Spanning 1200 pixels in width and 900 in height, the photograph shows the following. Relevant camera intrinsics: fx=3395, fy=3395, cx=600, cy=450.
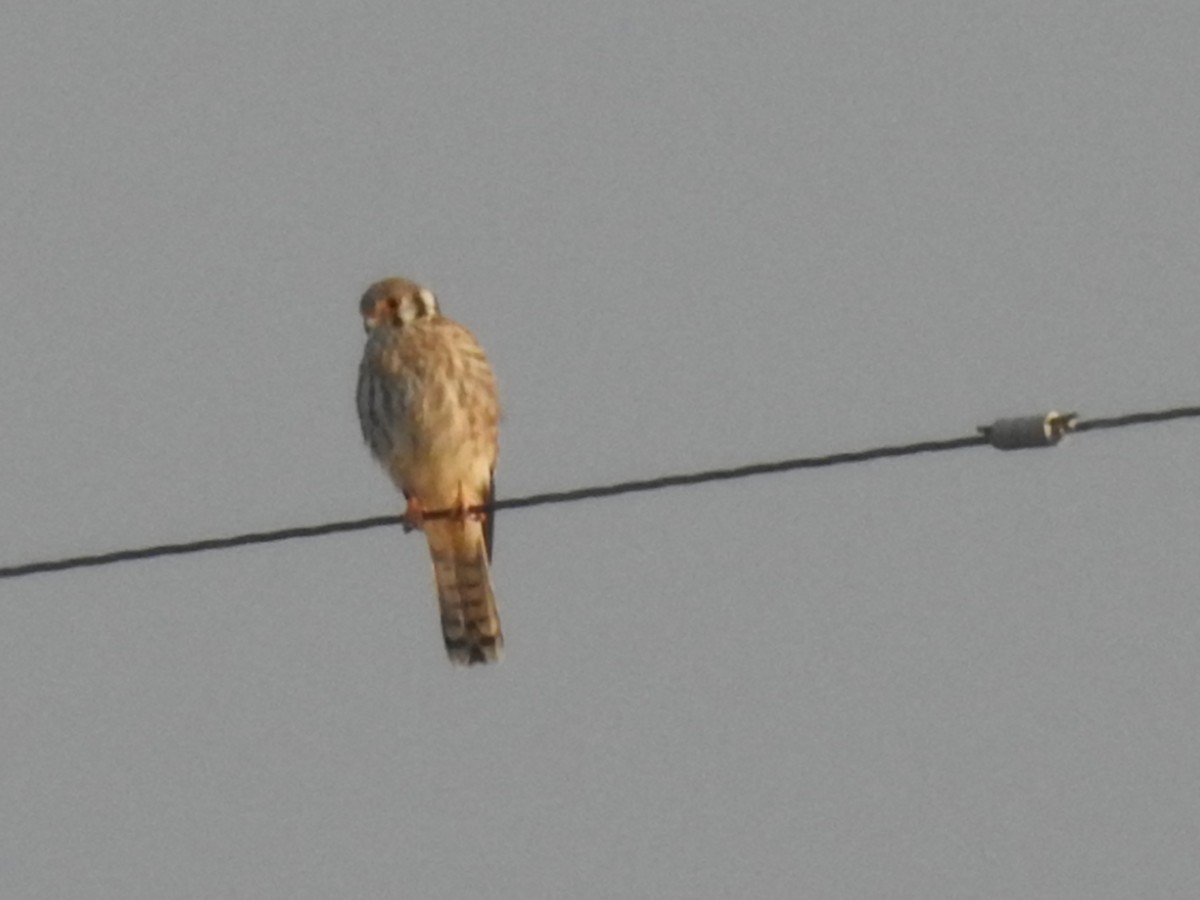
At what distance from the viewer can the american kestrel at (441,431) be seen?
11.8 meters

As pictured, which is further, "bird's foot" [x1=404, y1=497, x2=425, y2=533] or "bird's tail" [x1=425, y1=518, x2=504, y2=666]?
"bird's tail" [x1=425, y1=518, x2=504, y2=666]

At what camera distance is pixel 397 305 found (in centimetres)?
1203

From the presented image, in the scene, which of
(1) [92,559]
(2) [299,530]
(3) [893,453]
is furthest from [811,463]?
(1) [92,559]

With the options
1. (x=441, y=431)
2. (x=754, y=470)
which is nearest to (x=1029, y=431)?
(x=754, y=470)

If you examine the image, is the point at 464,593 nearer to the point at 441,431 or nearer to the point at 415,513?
the point at 441,431

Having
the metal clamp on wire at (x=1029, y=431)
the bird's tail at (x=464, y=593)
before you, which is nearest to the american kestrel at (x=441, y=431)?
the bird's tail at (x=464, y=593)

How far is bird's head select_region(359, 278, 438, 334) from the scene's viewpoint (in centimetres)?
1203

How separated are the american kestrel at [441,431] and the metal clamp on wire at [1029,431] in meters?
3.89

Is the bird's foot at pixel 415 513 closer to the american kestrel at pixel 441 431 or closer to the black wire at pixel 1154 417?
the american kestrel at pixel 441 431

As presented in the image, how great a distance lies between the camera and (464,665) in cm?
1195

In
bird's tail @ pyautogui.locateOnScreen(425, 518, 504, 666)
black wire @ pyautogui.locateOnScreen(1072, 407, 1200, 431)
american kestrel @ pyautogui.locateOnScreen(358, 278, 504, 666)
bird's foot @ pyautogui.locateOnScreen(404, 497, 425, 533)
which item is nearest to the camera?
black wire @ pyautogui.locateOnScreen(1072, 407, 1200, 431)

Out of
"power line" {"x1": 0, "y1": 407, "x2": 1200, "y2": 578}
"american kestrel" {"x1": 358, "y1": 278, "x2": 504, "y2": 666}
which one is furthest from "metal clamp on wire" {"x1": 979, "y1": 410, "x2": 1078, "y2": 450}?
"american kestrel" {"x1": 358, "y1": 278, "x2": 504, "y2": 666}

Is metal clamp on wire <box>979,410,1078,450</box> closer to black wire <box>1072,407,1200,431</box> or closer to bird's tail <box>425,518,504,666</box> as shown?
black wire <box>1072,407,1200,431</box>

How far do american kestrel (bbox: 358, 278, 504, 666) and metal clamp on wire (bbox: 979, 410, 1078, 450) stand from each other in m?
3.89
